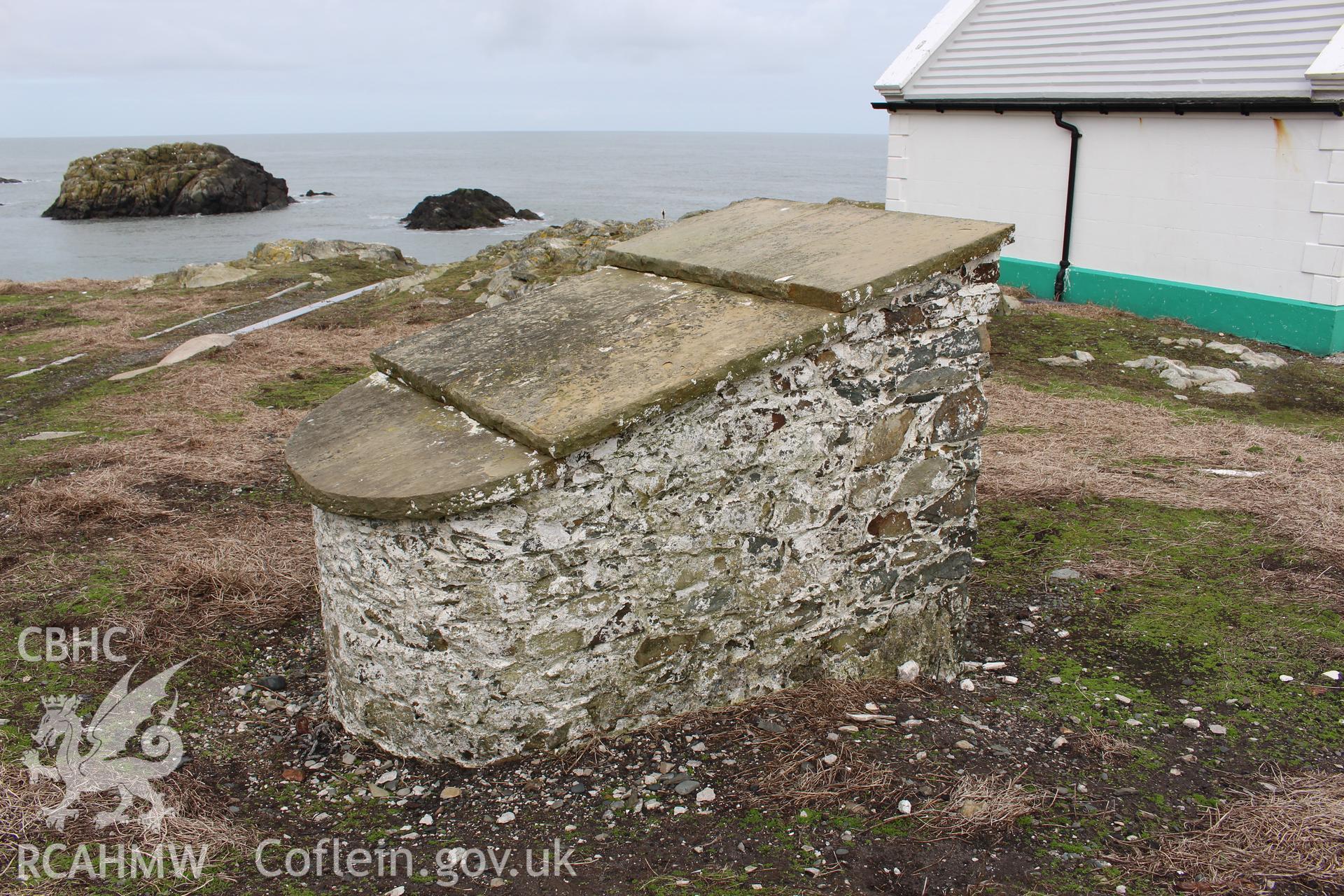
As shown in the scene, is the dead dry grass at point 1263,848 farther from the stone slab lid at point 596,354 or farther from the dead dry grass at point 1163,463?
the dead dry grass at point 1163,463

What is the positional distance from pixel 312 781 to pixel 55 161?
6113 inches

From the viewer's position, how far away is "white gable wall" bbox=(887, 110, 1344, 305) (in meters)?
10.4

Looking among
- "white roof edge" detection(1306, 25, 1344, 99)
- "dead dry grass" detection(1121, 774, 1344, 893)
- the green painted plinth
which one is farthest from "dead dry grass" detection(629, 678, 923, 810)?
"white roof edge" detection(1306, 25, 1344, 99)

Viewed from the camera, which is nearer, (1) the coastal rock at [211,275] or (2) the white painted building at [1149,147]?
(2) the white painted building at [1149,147]

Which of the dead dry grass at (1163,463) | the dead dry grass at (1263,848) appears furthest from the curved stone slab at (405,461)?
the dead dry grass at (1163,463)

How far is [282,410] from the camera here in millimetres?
8625

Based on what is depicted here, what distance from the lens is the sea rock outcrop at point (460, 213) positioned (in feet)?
142

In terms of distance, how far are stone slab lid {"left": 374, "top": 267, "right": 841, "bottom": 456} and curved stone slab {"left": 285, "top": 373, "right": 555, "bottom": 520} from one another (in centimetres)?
9

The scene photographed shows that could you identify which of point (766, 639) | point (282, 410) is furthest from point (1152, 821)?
point (282, 410)

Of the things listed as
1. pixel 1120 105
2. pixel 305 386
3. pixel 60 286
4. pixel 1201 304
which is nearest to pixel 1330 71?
pixel 1120 105

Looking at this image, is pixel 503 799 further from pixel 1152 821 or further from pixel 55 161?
pixel 55 161

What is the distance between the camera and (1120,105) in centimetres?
1201

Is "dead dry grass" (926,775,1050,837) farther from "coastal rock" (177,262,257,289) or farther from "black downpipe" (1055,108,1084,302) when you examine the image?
"coastal rock" (177,262,257,289)

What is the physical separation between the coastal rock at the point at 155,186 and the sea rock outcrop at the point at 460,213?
16074 mm
